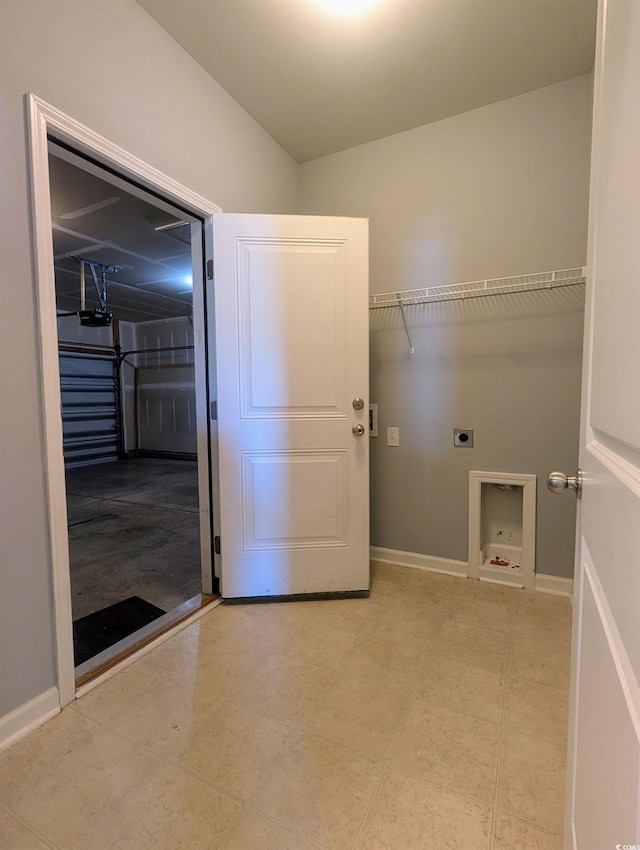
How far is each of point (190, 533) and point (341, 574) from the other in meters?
1.68

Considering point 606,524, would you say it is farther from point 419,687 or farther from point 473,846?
point 419,687

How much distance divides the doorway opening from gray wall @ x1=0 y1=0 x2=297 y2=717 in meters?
0.18

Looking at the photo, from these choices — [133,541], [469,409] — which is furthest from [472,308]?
[133,541]

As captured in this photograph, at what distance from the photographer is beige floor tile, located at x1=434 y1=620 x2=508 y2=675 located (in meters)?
1.64

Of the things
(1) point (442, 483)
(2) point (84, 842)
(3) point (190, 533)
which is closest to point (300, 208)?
(1) point (442, 483)

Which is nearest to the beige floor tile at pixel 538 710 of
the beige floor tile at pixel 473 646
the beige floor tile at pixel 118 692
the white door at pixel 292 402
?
the beige floor tile at pixel 473 646

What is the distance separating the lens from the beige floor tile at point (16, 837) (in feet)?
3.20

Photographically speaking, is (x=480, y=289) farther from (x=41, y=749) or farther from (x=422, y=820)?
(x=41, y=749)

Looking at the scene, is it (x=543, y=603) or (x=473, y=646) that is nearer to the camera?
(x=473, y=646)

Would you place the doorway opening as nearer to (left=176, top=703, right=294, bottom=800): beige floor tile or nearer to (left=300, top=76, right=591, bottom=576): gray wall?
(left=176, top=703, right=294, bottom=800): beige floor tile

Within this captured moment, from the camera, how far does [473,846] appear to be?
967 millimetres

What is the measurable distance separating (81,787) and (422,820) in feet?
3.15

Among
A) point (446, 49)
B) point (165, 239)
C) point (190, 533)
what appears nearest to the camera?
point (446, 49)

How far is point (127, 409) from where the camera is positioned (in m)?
7.77
